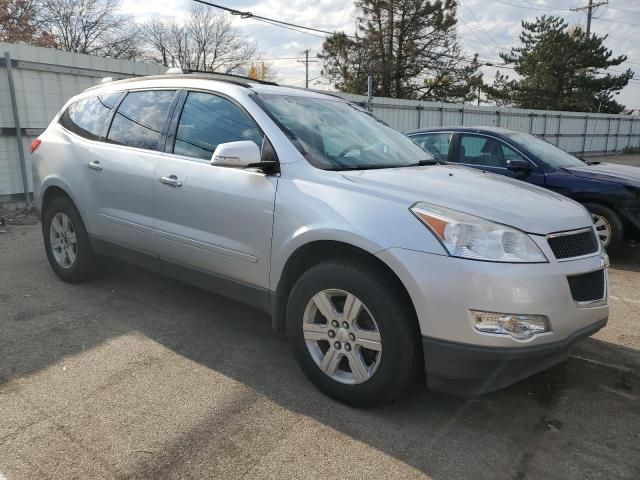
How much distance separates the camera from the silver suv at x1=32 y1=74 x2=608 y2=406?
243 centimetres

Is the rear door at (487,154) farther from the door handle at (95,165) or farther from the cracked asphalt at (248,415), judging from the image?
the door handle at (95,165)

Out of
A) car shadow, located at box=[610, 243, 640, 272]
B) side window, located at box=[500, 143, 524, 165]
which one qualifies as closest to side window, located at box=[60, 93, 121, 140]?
side window, located at box=[500, 143, 524, 165]

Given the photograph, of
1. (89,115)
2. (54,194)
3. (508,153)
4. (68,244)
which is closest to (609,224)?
(508,153)

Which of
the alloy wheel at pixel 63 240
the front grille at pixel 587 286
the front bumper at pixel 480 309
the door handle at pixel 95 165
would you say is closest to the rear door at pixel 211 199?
the door handle at pixel 95 165

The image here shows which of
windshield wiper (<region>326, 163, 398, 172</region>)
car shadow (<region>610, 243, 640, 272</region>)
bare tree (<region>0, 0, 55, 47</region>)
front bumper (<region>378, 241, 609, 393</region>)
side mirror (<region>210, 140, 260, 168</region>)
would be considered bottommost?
car shadow (<region>610, 243, 640, 272</region>)

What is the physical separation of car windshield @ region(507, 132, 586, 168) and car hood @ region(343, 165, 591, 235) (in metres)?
3.69

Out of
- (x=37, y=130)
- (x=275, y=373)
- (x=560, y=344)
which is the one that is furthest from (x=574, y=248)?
(x=37, y=130)

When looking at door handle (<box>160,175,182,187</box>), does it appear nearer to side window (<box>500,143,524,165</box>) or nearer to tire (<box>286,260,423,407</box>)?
tire (<box>286,260,423,407</box>)

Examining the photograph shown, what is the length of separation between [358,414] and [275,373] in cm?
68

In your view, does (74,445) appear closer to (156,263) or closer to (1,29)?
(156,263)

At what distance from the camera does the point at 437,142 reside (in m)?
7.40

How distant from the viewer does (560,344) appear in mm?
2502

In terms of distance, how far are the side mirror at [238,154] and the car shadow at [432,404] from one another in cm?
131

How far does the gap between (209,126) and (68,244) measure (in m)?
2.13
